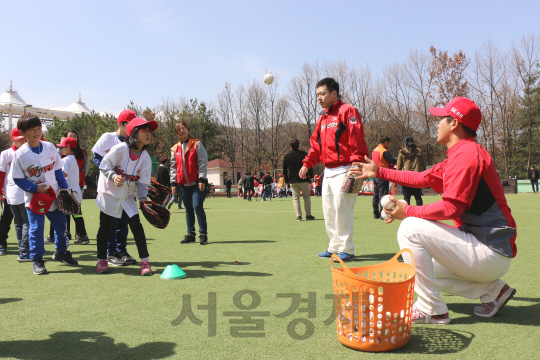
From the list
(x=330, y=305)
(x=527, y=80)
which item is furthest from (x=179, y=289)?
(x=527, y=80)

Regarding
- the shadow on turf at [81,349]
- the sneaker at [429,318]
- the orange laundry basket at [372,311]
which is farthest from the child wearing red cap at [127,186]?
the sneaker at [429,318]

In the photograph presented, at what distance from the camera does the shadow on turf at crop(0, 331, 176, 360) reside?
240 centimetres

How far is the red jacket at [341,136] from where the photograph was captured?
5.23 m

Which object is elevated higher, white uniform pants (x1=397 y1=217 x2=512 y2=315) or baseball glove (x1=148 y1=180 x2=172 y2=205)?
baseball glove (x1=148 y1=180 x2=172 y2=205)

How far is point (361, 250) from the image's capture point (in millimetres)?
6027

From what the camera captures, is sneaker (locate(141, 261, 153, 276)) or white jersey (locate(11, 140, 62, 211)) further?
white jersey (locate(11, 140, 62, 211))

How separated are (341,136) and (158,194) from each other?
2.47 m

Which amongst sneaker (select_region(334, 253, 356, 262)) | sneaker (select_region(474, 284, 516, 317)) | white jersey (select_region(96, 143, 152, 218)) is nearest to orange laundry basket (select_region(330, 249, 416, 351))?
sneaker (select_region(474, 284, 516, 317))

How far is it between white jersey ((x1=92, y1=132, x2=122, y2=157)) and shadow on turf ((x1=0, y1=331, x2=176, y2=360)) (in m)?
3.11

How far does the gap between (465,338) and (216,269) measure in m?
3.00

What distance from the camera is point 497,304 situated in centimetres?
294

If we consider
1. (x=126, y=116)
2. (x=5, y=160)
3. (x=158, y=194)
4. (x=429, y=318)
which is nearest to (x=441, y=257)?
(x=429, y=318)

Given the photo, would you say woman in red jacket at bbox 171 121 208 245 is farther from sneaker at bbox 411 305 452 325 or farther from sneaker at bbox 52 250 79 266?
sneaker at bbox 411 305 452 325

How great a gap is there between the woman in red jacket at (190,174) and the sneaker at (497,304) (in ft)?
15.9
